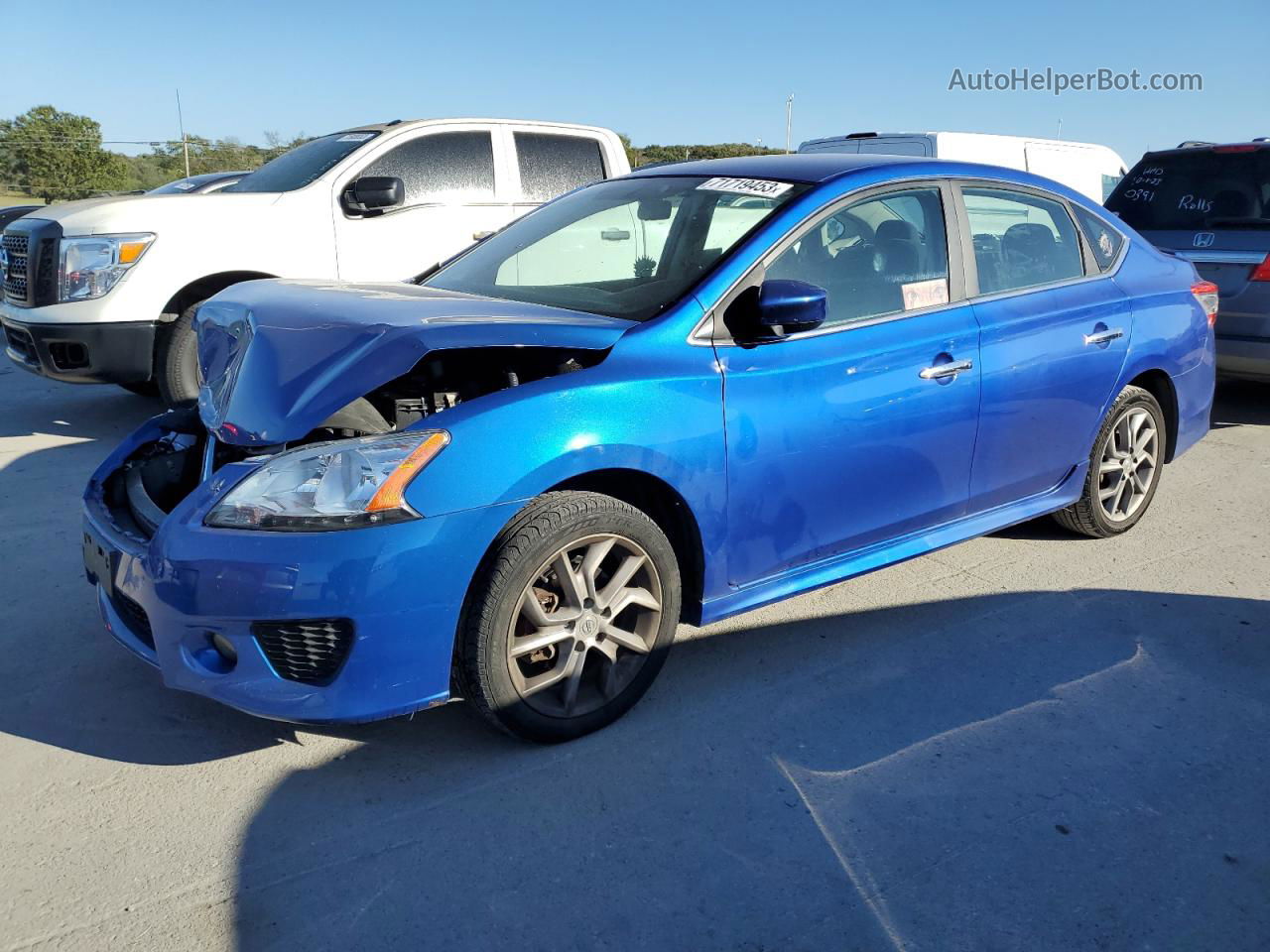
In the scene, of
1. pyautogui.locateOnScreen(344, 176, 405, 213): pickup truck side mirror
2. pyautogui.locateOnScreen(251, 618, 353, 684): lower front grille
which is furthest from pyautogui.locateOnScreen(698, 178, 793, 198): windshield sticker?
pyautogui.locateOnScreen(344, 176, 405, 213): pickup truck side mirror

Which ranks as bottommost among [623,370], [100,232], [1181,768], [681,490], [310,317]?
[1181,768]

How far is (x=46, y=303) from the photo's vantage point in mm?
6273

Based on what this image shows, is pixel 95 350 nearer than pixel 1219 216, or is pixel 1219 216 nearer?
pixel 95 350

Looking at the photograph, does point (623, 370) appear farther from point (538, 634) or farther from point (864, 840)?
point (864, 840)

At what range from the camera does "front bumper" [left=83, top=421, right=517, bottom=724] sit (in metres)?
2.52

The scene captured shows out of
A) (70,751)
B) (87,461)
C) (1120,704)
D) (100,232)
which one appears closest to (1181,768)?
(1120,704)

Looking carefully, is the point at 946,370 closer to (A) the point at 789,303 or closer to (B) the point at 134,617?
(A) the point at 789,303

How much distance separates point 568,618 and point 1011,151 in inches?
429

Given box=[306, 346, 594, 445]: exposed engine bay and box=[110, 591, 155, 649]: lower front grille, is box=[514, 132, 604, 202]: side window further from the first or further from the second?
box=[110, 591, 155, 649]: lower front grille

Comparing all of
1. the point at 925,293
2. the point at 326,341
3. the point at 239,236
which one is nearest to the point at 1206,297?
the point at 925,293

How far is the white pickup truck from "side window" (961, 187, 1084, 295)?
3.93 meters

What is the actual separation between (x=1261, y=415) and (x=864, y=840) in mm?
6406

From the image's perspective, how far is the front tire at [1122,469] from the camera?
4516 millimetres

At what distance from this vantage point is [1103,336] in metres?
4.29
